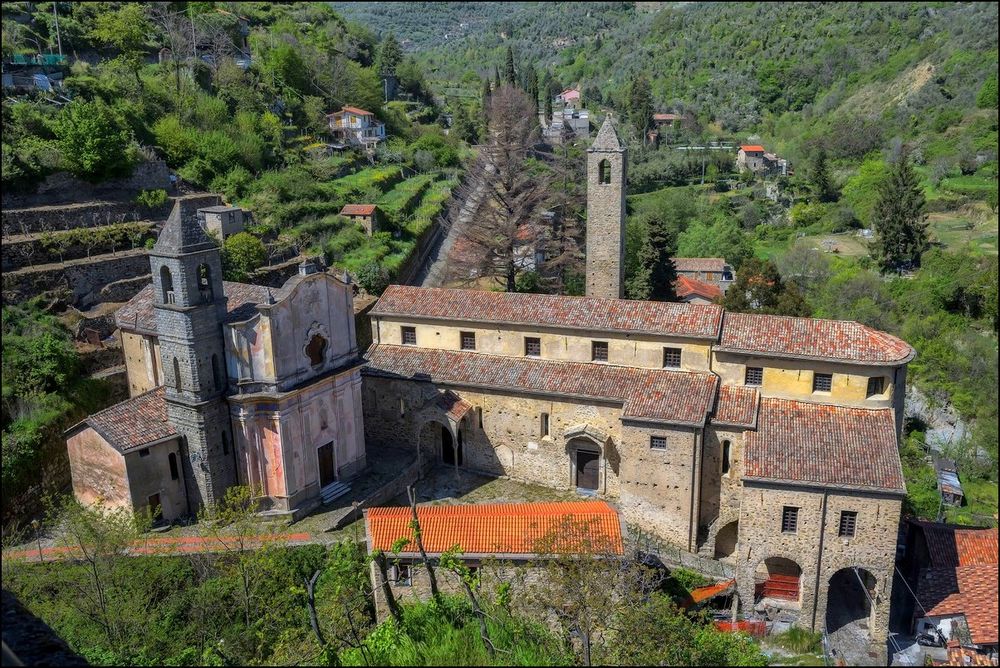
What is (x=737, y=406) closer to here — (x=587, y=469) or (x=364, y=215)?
(x=587, y=469)

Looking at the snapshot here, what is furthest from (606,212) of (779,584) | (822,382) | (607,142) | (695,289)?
Answer: (779,584)

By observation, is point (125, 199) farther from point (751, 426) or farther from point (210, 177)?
point (751, 426)

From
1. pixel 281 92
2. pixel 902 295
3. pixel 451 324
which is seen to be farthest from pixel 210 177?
pixel 902 295

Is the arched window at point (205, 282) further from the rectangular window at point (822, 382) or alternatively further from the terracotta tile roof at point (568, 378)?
the rectangular window at point (822, 382)

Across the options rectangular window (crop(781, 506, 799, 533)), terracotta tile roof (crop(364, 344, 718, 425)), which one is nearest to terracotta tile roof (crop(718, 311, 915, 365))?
terracotta tile roof (crop(364, 344, 718, 425))

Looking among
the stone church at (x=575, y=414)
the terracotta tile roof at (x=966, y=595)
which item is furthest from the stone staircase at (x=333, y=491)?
the terracotta tile roof at (x=966, y=595)
